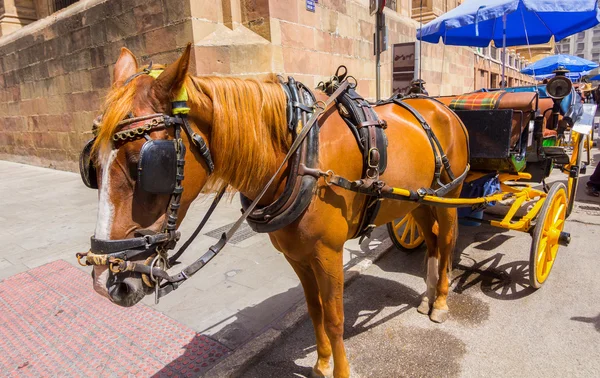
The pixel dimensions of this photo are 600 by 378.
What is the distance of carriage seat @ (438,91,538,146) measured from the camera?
320 centimetres

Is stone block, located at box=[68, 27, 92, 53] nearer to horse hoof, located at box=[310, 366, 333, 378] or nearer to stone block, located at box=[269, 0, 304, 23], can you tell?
stone block, located at box=[269, 0, 304, 23]

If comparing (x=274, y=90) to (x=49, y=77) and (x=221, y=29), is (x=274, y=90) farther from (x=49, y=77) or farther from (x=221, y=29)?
(x=49, y=77)

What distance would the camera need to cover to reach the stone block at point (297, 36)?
20.3 feet

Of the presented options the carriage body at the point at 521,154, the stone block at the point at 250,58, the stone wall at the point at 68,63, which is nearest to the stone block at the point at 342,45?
the stone block at the point at 250,58

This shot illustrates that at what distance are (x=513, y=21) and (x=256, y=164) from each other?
7.01 m

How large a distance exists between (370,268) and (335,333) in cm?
180

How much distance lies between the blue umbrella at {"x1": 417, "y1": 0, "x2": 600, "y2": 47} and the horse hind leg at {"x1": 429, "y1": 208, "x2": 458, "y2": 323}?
391 cm

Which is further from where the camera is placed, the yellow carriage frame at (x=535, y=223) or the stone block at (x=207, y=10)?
the stone block at (x=207, y=10)

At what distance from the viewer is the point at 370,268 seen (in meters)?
3.72

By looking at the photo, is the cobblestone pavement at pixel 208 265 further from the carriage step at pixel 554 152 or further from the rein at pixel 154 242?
the carriage step at pixel 554 152

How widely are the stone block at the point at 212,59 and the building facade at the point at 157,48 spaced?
0.05ft

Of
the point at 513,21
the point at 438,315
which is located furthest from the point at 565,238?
the point at 513,21

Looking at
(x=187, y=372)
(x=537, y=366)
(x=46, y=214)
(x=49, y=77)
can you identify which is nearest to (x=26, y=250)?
(x=46, y=214)

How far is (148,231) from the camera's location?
128 centimetres
